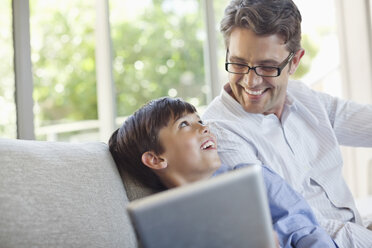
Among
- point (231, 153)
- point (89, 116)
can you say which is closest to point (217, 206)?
point (231, 153)

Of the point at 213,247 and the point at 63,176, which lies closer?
the point at 213,247

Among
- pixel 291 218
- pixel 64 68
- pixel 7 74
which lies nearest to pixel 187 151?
pixel 291 218

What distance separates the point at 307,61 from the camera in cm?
451

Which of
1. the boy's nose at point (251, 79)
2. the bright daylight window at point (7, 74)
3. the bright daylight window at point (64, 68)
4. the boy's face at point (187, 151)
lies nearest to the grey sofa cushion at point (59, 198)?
the boy's face at point (187, 151)

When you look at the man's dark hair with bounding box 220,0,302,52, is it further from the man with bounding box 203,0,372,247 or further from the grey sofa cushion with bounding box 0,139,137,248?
the grey sofa cushion with bounding box 0,139,137,248

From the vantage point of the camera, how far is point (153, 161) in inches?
54.6

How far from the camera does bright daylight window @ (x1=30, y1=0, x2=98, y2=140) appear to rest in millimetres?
5504

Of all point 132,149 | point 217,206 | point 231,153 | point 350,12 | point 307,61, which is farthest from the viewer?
point 307,61

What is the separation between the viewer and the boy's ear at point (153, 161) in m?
1.38

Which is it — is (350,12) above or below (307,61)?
above

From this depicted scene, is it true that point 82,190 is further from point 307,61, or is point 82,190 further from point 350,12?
point 307,61

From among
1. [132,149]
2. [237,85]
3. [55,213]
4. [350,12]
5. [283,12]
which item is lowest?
[55,213]

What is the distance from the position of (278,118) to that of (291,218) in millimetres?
512

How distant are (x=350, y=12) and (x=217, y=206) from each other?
3.39 meters
